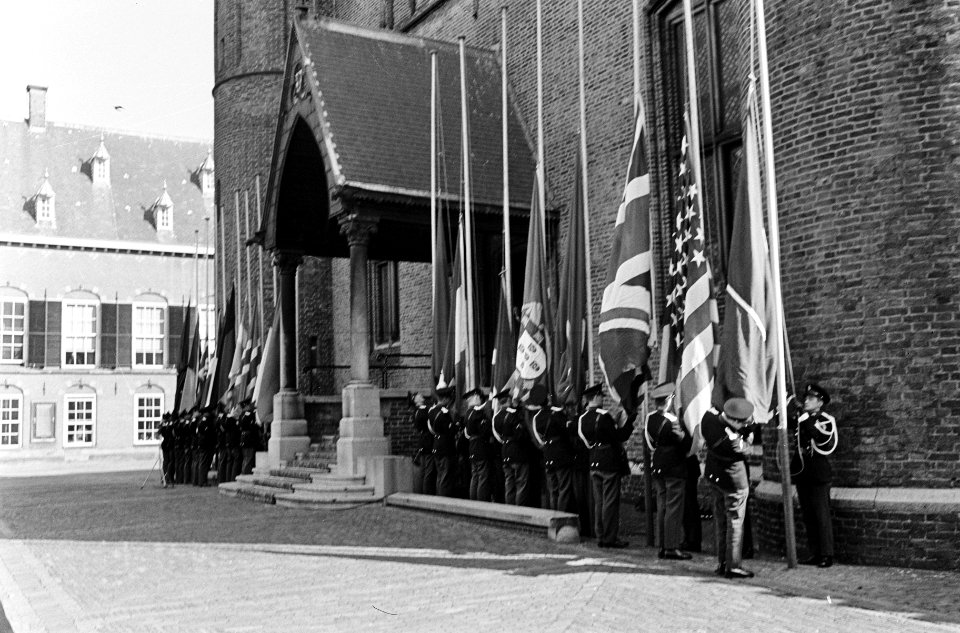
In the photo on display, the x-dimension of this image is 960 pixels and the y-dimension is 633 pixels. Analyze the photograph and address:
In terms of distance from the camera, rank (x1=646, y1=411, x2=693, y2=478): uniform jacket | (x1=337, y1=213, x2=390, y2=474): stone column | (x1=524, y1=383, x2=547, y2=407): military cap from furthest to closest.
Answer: (x1=337, y1=213, x2=390, y2=474): stone column
(x1=524, y1=383, x2=547, y2=407): military cap
(x1=646, y1=411, x2=693, y2=478): uniform jacket

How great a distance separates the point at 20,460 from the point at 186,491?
26.8 meters

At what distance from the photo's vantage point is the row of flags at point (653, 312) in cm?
912

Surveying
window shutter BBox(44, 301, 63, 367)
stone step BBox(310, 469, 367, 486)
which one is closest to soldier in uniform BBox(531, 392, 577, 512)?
stone step BBox(310, 469, 367, 486)

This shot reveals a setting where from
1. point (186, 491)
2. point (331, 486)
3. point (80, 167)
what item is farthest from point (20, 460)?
point (331, 486)

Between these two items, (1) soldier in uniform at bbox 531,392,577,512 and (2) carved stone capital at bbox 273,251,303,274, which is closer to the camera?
(1) soldier in uniform at bbox 531,392,577,512

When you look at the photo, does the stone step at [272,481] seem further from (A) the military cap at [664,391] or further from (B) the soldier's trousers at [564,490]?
(A) the military cap at [664,391]

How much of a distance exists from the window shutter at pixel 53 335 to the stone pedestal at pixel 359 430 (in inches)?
1294

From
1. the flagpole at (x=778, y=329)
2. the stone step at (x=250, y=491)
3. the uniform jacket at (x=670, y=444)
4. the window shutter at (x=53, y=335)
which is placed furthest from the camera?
the window shutter at (x=53, y=335)

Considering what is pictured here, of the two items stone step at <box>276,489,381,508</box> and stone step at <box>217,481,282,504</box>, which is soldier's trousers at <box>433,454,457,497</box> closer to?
stone step at <box>276,489,381,508</box>

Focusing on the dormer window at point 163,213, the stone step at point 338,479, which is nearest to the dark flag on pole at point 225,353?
the stone step at point 338,479

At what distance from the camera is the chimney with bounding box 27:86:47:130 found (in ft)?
159

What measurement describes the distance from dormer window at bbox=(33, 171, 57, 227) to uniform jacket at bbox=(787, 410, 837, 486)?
43691 mm

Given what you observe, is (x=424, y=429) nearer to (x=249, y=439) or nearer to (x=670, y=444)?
(x=670, y=444)

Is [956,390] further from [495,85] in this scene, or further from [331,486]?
[495,85]
